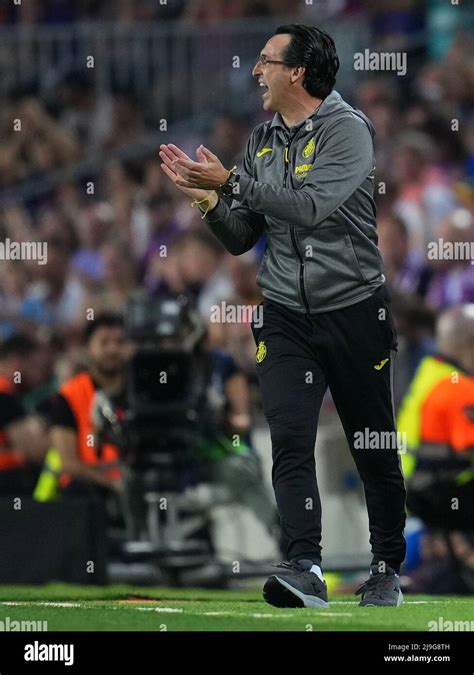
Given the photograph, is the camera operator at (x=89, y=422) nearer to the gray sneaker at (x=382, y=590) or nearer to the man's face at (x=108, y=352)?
the man's face at (x=108, y=352)

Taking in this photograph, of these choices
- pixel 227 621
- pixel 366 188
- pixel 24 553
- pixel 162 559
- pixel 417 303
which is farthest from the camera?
pixel 417 303

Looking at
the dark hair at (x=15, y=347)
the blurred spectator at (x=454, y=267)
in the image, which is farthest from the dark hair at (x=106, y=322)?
the blurred spectator at (x=454, y=267)

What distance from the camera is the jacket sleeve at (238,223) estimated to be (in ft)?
21.3

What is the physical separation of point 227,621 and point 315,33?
227 cm

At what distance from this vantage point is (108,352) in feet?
35.1

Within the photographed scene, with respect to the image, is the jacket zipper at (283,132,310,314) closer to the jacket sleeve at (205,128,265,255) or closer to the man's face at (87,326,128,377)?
the jacket sleeve at (205,128,265,255)

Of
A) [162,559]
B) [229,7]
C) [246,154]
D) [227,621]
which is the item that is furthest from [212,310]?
[227,621]

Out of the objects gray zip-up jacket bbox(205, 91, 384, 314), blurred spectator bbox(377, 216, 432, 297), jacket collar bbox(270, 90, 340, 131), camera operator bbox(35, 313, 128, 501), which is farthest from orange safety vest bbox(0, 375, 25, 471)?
jacket collar bbox(270, 90, 340, 131)

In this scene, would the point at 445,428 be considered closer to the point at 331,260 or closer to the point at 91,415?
the point at 91,415

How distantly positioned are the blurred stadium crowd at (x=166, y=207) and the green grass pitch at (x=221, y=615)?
420 centimetres

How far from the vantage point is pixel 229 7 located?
14445 millimetres

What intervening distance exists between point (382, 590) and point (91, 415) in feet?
14.5

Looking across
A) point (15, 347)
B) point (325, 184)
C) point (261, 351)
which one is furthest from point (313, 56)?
point (15, 347)
